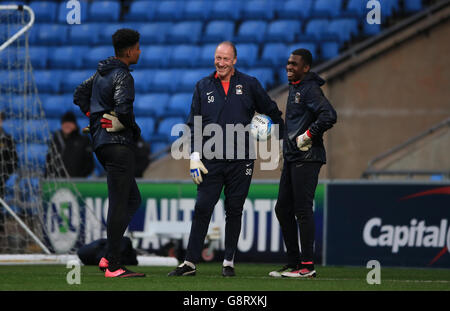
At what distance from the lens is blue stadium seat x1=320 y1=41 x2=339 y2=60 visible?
15.1m

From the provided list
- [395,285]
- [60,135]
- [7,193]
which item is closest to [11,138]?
[7,193]

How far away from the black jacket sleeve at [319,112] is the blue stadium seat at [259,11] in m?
9.29

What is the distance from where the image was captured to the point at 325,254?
10680 mm

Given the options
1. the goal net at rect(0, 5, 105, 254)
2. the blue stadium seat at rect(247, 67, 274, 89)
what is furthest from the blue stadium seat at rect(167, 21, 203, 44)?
the goal net at rect(0, 5, 105, 254)

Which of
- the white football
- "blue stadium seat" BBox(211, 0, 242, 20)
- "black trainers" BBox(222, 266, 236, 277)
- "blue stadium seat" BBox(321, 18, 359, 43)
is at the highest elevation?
"blue stadium seat" BBox(211, 0, 242, 20)

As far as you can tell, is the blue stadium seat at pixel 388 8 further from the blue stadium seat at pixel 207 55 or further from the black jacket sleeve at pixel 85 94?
the black jacket sleeve at pixel 85 94

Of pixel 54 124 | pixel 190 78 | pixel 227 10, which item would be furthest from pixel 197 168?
pixel 227 10

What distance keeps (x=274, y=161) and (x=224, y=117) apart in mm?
5635

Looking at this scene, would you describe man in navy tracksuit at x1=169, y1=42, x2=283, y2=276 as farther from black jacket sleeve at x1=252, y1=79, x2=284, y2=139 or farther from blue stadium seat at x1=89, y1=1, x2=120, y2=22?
blue stadium seat at x1=89, y1=1, x2=120, y2=22

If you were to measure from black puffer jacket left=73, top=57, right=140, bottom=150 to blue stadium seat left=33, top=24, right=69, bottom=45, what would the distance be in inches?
424

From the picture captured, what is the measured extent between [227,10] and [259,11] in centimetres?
68

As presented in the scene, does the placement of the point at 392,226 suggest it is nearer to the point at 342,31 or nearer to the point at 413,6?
the point at 342,31

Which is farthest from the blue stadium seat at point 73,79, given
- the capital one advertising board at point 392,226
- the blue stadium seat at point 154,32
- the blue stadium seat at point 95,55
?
the capital one advertising board at point 392,226

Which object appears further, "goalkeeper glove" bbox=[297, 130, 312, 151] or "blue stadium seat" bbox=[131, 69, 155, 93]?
"blue stadium seat" bbox=[131, 69, 155, 93]
